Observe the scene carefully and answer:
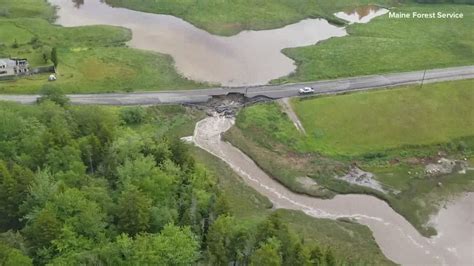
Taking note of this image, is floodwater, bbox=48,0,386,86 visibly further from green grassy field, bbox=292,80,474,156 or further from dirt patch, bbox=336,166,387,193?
dirt patch, bbox=336,166,387,193

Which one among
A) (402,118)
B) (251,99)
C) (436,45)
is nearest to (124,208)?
(251,99)

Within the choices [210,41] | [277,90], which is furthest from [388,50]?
[210,41]

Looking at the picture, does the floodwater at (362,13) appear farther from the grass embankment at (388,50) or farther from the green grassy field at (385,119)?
the green grassy field at (385,119)

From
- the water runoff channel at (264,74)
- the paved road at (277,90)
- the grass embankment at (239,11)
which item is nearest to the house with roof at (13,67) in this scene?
the paved road at (277,90)

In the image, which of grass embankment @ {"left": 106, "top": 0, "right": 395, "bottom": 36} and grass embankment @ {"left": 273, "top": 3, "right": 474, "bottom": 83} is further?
grass embankment @ {"left": 106, "top": 0, "right": 395, "bottom": 36}

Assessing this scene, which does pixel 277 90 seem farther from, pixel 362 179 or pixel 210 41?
pixel 362 179

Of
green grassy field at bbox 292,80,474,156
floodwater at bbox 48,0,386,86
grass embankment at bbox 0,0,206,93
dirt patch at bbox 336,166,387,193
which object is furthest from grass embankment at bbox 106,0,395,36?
dirt patch at bbox 336,166,387,193
